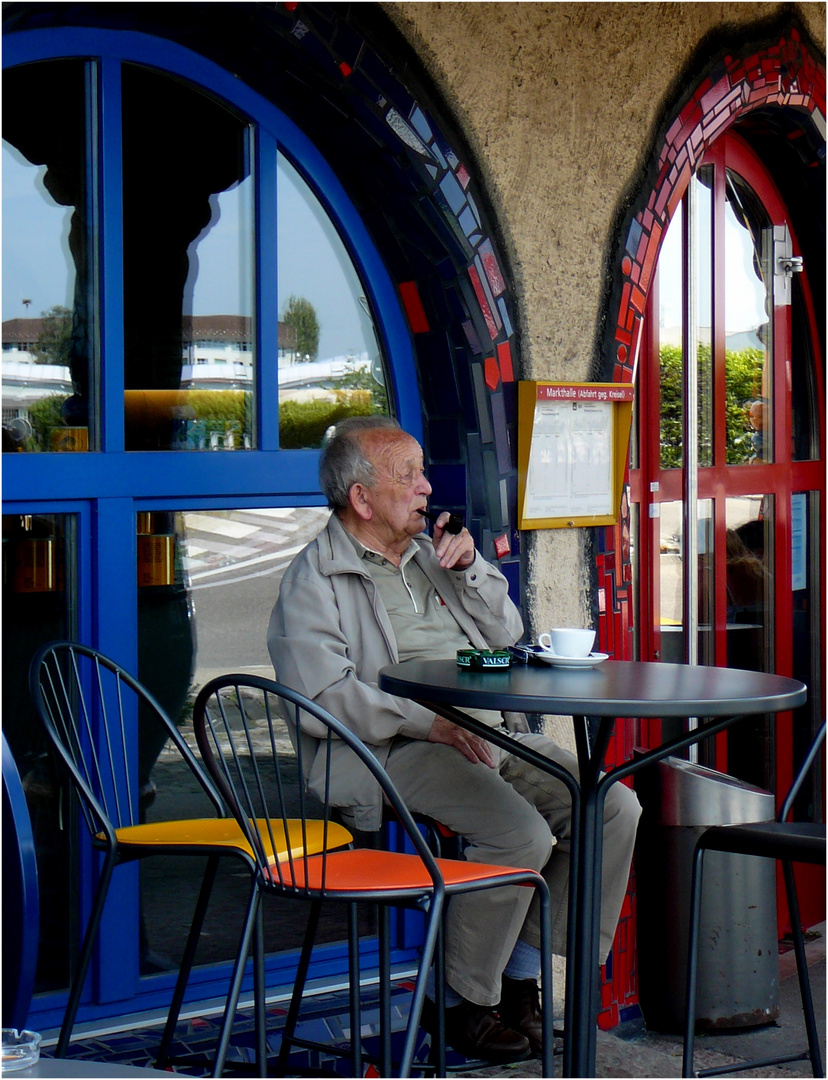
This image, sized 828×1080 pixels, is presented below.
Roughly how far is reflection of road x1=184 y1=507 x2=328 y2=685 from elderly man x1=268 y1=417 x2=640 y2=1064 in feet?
0.81

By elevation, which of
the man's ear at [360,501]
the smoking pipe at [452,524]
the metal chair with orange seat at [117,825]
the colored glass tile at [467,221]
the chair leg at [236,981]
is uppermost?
the colored glass tile at [467,221]

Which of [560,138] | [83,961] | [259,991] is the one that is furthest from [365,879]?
[560,138]

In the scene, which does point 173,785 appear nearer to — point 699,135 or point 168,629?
point 168,629

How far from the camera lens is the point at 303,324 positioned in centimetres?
332

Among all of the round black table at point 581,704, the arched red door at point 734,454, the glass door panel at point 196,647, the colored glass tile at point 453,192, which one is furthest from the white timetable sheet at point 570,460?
the round black table at point 581,704

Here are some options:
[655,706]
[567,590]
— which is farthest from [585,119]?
[655,706]

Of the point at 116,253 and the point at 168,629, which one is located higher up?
the point at 116,253

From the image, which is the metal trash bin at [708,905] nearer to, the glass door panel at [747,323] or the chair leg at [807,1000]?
the chair leg at [807,1000]

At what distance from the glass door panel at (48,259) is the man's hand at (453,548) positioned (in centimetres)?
86

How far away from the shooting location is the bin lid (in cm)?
354

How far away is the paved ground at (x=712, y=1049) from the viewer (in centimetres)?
333

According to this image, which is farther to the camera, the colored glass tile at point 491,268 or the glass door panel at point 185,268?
the colored glass tile at point 491,268

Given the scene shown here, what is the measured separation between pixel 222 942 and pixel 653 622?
1702 mm

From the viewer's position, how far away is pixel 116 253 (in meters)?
2.92
